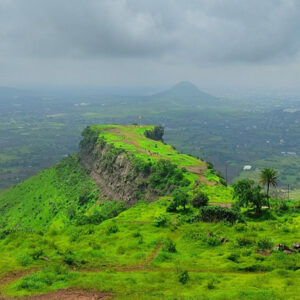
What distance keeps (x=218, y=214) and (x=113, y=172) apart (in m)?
64.1

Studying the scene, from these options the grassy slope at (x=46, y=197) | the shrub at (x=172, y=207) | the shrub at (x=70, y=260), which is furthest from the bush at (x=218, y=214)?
the grassy slope at (x=46, y=197)

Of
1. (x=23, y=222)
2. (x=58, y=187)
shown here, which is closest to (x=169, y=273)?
(x=23, y=222)

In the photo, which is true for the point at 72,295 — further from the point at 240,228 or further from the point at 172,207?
the point at 172,207

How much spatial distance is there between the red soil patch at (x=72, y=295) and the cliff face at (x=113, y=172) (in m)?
65.0

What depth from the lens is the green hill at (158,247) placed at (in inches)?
1478

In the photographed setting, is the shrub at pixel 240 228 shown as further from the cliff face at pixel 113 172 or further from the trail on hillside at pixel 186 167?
the cliff face at pixel 113 172

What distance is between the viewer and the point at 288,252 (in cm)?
4759

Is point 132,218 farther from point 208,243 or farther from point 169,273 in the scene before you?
point 169,273

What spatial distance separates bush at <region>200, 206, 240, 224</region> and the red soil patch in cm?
3603

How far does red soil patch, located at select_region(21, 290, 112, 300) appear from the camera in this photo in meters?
34.7

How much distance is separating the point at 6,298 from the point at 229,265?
28582 millimetres

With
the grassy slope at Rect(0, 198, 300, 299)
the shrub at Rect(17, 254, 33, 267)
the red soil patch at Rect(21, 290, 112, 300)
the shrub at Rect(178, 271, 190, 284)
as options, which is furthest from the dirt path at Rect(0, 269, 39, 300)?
the shrub at Rect(178, 271, 190, 284)

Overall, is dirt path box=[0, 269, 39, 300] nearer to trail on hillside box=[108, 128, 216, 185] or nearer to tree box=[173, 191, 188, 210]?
tree box=[173, 191, 188, 210]

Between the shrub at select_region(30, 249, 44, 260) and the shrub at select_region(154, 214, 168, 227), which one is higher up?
the shrub at select_region(30, 249, 44, 260)
